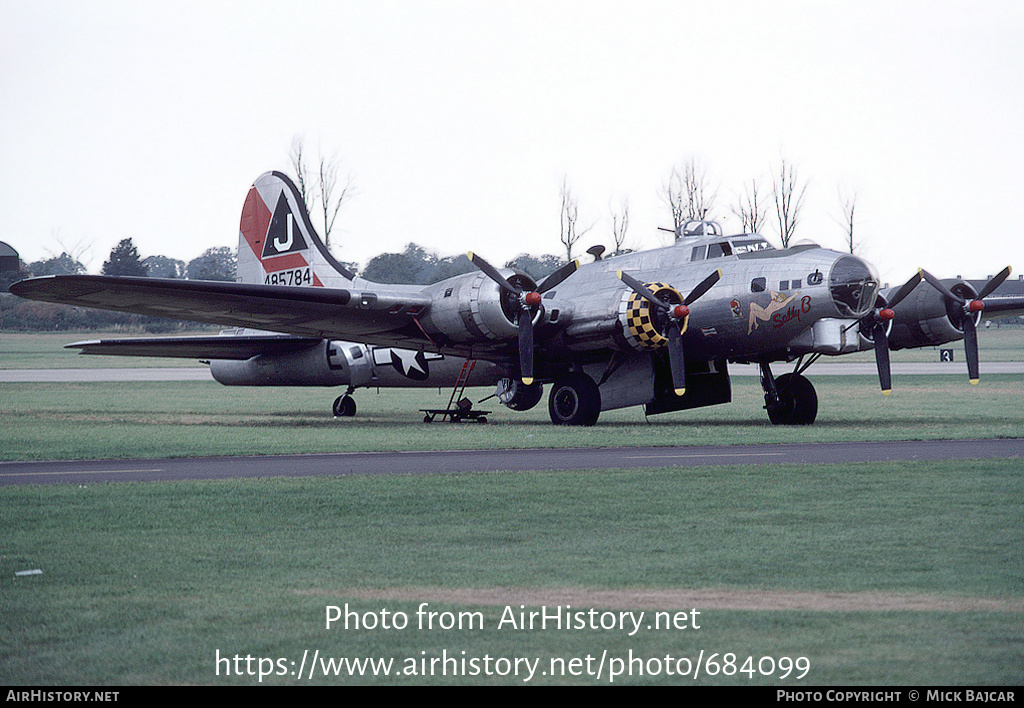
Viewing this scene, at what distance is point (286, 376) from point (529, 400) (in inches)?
321

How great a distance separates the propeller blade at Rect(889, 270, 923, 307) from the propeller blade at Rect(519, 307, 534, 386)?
29.9 ft

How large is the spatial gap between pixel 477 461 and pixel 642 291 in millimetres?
9151

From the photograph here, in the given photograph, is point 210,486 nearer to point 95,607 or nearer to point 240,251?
point 95,607

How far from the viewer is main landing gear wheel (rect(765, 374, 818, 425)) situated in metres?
27.3

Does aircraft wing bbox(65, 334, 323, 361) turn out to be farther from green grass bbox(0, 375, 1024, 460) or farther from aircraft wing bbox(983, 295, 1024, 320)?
aircraft wing bbox(983, 295, 1024, 320)

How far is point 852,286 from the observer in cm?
2512

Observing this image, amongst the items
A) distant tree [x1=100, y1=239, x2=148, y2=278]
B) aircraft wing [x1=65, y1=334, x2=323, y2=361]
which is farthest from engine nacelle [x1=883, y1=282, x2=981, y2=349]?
distant tree [x1=100, y1=239, x2=148, y2=278]

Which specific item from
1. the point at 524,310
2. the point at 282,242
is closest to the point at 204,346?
the point at 282,242

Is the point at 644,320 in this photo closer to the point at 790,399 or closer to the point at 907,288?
the point at 790,399

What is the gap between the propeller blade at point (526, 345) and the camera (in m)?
26.3

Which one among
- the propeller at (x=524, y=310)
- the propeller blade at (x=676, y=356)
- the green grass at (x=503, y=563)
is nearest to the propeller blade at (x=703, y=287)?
the propeller blade at (x=676, y=356)

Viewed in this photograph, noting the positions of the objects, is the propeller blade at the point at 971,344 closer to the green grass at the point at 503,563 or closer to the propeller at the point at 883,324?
the propeller at the point at 883,324

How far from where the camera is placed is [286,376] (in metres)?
Answer: 34.8
